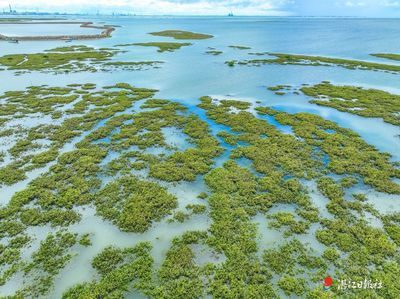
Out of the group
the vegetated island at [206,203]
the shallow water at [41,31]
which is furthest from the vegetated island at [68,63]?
the shallow water at [41,31]

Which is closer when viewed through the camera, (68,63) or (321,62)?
(68,63)

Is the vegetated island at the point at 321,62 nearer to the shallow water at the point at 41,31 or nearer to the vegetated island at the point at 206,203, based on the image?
the vegetated island at the point at 206,203

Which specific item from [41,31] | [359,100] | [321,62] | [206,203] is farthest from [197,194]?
[41,31]

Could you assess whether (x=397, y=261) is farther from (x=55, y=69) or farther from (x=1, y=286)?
(x=55, y=69)

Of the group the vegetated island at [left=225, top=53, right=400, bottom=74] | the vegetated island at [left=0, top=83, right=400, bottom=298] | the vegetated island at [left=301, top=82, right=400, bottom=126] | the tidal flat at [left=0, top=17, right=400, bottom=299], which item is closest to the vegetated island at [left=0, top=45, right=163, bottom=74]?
the tidal flat at [left=0, top=17, right=400, bottom=299]

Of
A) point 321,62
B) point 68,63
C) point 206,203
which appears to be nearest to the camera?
point 206,203

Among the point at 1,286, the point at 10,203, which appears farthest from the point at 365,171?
the point at 10,203

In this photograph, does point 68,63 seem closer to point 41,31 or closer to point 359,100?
point 359,100

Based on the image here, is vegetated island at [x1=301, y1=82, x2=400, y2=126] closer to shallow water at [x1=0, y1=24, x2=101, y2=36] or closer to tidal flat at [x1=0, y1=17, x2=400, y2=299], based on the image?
tidal flat at [x1=0, y1=17, x2=400, y2=299]
